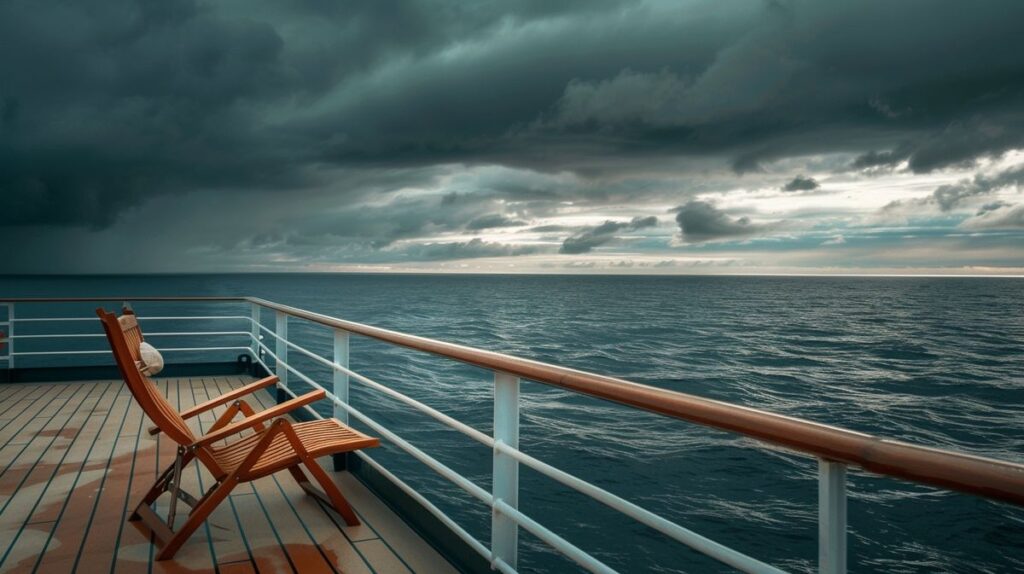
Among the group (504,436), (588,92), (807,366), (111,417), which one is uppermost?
(588,92)

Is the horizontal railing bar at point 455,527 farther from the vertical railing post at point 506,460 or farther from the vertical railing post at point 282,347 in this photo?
the vertical railing post at point 282,347

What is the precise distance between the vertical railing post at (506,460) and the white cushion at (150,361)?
176 cm

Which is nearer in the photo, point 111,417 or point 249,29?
point 111,417

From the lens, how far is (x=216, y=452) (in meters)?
2.99

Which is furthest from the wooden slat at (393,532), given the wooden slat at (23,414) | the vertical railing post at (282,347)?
the wooden slat at (23,414)

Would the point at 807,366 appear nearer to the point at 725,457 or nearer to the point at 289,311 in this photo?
the point at 725,457

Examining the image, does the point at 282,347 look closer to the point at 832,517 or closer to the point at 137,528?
the point at 137,528

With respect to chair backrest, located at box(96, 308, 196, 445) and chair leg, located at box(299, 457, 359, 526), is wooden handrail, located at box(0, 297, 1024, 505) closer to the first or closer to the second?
chair leg, located at box(299, 457, 359, 526)

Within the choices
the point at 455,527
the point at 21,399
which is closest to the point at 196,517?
the point at 455,527

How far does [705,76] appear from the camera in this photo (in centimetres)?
2820

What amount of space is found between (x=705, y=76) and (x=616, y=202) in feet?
144

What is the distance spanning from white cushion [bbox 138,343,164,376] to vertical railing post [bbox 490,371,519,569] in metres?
1.76

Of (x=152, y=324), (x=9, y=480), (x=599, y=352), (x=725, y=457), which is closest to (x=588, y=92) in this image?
(x=599, y=352)

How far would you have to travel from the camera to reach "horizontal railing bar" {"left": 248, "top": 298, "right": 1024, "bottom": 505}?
0.87 metres
